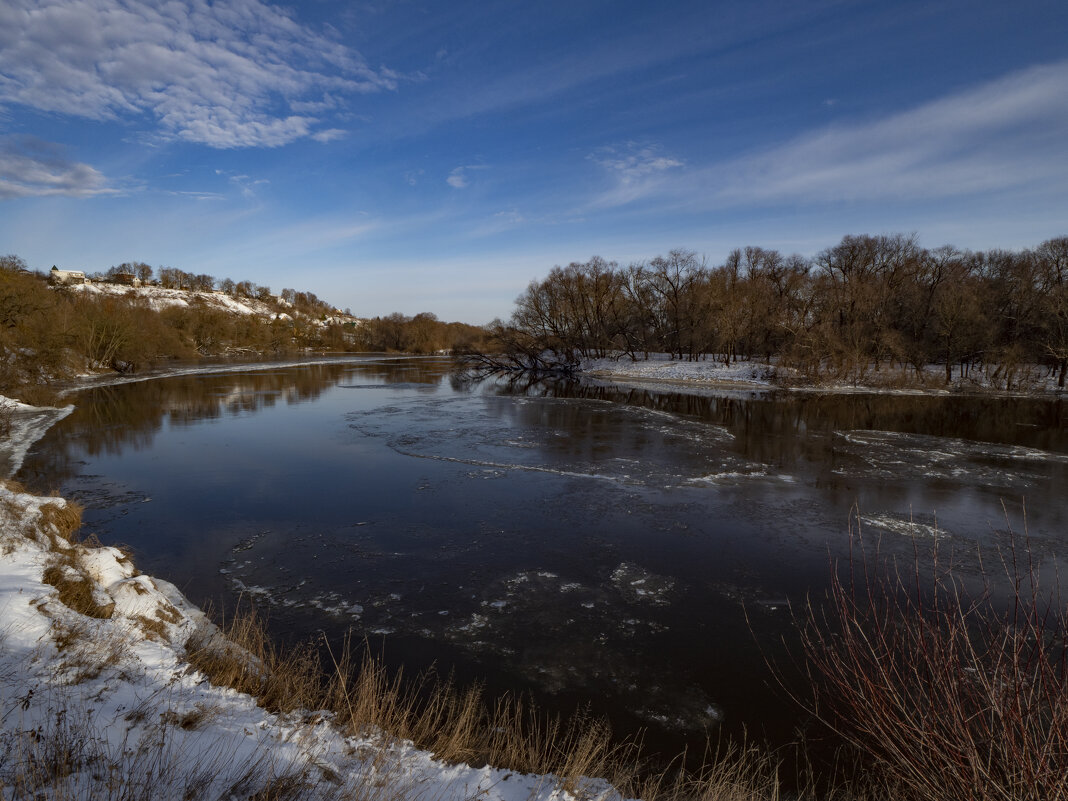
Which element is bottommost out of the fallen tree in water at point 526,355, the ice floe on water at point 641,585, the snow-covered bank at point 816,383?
the ice floe on water at point 641,585

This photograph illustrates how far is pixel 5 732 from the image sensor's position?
3.14 m

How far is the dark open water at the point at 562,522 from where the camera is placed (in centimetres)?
609

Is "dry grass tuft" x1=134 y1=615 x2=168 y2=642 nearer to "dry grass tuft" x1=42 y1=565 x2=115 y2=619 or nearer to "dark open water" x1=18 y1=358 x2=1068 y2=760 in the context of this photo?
"dry grass tuft" x1=42 y1=565 x2=115 y2=619

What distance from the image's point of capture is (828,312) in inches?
1580

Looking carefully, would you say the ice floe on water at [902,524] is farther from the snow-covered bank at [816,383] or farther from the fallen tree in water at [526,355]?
the fallen tree in water at [526,355]

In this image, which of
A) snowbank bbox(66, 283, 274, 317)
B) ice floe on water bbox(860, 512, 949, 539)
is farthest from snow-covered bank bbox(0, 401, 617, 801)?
snowbank bbox(66, 283, 274, 317)

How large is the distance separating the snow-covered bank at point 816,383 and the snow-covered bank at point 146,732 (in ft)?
120

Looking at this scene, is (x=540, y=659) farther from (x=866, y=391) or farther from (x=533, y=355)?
(x=533, y=355)

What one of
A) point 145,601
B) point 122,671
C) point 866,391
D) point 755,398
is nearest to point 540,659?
point 122,671

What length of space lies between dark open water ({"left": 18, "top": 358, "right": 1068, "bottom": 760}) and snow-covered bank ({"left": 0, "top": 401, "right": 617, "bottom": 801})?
159 centimetres

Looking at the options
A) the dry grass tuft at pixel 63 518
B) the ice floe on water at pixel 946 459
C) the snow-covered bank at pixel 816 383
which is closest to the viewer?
the dry grass tuft at pixel 63 518

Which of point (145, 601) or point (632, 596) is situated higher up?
point (145, 601)

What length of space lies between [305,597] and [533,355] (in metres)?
45.8

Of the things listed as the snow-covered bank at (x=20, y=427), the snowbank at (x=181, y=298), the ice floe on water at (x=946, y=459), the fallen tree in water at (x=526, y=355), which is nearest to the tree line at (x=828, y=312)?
the fallen tree in water at (x=526, y=355)
